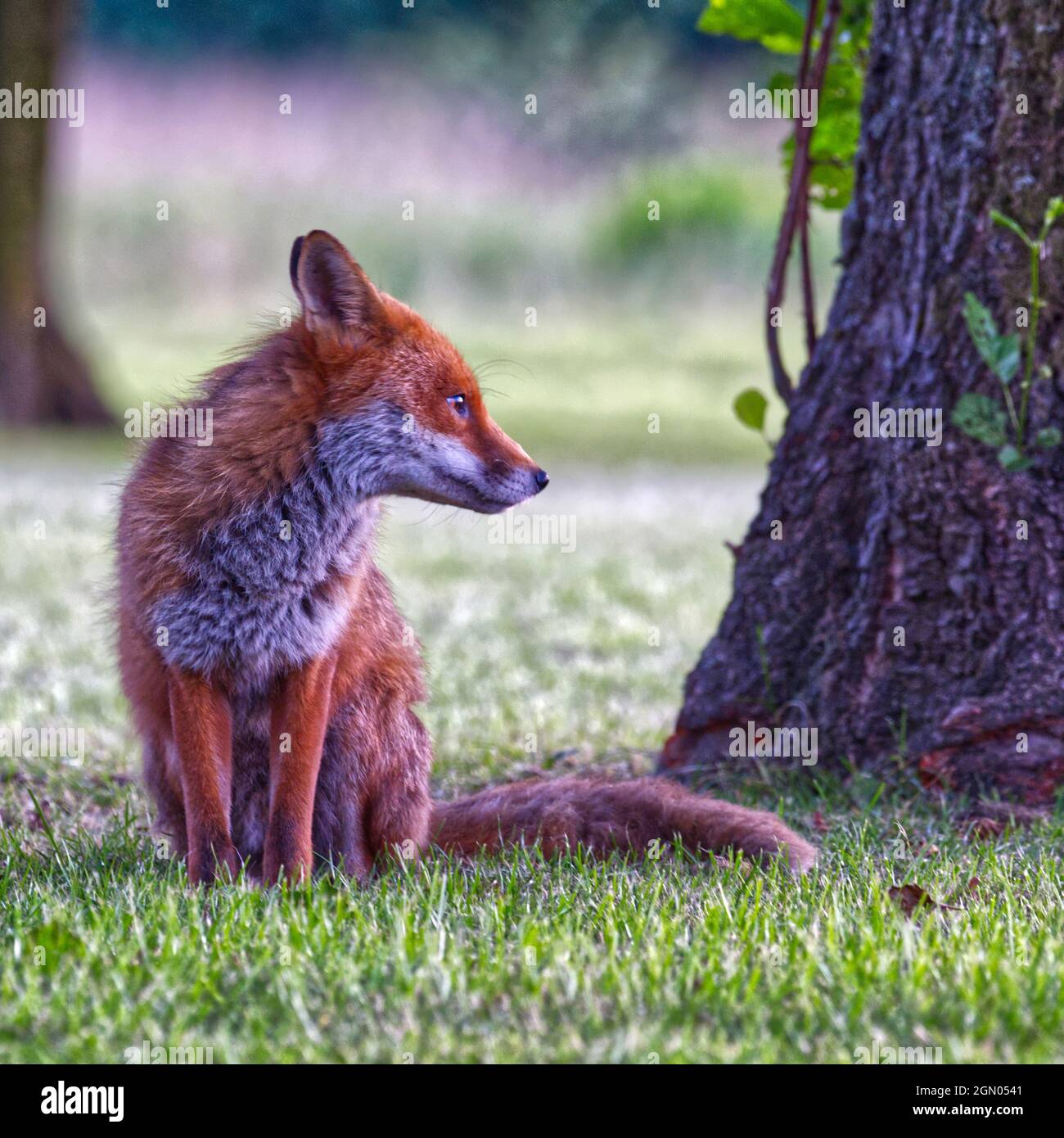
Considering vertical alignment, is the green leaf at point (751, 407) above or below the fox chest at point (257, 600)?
above

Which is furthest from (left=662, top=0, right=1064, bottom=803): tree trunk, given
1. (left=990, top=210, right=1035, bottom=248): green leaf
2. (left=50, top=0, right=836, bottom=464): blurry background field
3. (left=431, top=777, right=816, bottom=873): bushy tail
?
(left=50, top=0, right=836, bottom=464): blurry background field

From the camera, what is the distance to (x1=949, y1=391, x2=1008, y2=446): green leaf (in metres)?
3.96

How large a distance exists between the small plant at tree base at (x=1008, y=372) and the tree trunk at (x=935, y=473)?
44 mm

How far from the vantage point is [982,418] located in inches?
157

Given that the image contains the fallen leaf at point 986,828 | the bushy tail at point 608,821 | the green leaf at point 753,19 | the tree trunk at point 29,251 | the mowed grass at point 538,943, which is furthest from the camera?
the tree trunk at point 29,251

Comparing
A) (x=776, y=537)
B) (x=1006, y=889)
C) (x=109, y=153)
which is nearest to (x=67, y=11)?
(x=109, y=153)

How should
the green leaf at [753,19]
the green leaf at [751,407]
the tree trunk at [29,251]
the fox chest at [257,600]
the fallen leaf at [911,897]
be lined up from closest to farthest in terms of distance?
1. the fallen leaf at [911,897]
2. the fox chest at [257,600]
3. the green leaf at [753,19]
4. the green leaf at [751,407]
5. the tree trunk at [29,251]

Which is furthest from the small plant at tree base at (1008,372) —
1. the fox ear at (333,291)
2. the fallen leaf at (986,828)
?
the fox ear at (333,291)

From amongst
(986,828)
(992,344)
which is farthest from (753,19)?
(986,828)

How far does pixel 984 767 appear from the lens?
4.00m

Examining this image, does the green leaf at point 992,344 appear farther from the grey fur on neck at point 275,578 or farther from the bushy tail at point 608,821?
the grey fur on neck at point 275,578

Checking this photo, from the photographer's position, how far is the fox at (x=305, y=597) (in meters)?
3.26

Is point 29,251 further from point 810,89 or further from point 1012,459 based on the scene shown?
point 1012,459
